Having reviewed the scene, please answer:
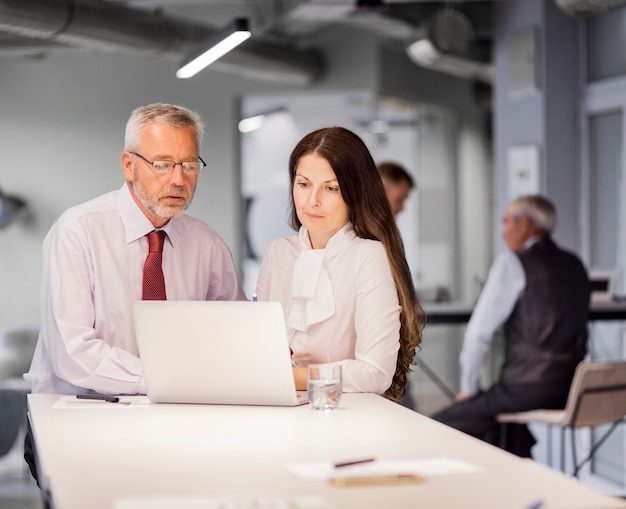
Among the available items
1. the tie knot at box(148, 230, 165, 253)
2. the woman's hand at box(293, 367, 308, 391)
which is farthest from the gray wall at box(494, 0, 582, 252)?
the woman's hand at box(293, 367, 308, 391)

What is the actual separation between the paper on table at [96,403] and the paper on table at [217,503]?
1.07 metres

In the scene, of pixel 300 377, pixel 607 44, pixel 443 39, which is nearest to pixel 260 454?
pixel 300 377

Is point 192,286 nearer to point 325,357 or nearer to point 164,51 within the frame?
point 325,357

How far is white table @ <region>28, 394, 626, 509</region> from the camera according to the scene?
1.85 m

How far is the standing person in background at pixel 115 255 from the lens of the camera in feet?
10.3

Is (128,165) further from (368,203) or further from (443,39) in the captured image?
(443,39)

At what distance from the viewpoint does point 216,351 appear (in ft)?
9.09

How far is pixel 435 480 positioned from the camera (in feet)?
6.44

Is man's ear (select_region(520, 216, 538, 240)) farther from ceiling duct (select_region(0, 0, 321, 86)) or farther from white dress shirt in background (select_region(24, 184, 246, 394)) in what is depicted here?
ceiling duct (select_region(0, 0, 321, 86))

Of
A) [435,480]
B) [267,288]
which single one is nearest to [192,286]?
[267,288]

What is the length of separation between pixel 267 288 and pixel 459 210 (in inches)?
348

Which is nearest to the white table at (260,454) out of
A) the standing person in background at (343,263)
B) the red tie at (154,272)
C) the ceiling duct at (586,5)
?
the standing person in background at (343,263)

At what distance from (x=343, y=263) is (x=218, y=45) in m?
3.14

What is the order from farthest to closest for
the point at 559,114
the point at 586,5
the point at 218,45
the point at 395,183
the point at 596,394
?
the point at 559,114
the point at 586,5
the point at 395,183
the point at 218,45
the point at 596,394
